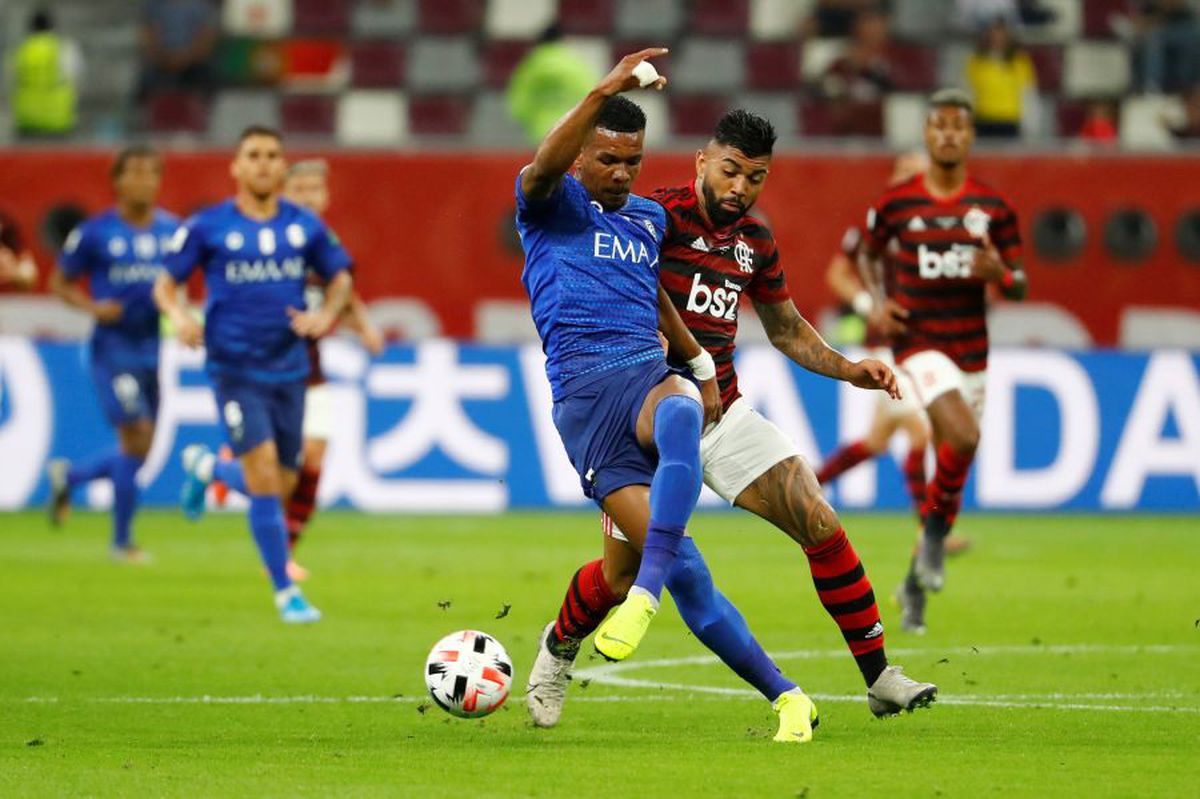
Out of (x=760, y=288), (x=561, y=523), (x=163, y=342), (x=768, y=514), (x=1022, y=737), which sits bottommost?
(x=561, y=523)

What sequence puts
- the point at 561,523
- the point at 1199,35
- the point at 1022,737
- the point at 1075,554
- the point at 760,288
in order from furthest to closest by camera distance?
the point at 1199,35 < the point at 561,523 < the point at 1075,554 < the point at 760,288 < the point at 1022,737

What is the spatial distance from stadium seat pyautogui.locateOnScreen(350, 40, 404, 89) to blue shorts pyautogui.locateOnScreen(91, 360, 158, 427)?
25.0 feet

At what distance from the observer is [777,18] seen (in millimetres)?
21969

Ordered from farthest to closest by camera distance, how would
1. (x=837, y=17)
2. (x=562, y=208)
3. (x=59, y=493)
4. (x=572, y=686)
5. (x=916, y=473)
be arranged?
(x=837, y=17) < (x=59, y=493) < (x=916, y=473) < (x=572, y=686) < (x=562, y=208)

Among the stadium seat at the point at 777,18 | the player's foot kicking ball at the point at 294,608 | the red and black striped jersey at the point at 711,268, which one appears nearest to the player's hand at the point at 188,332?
the player's foot kicking ball at the point at 294,608

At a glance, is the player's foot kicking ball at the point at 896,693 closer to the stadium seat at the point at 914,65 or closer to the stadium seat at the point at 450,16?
the stadium seat at the point at 914,65

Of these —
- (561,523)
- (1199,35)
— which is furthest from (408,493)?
(1199,35)

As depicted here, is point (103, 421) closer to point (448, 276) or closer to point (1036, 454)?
point (448, 276)

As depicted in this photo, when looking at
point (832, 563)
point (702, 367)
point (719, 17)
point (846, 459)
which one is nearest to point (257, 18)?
point (719, 17)

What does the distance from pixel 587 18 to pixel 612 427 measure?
15370mm

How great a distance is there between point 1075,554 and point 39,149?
32.3ft

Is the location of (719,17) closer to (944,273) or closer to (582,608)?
(944,273)

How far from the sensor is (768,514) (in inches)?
290

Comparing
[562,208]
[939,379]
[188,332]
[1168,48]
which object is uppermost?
[562,208]
